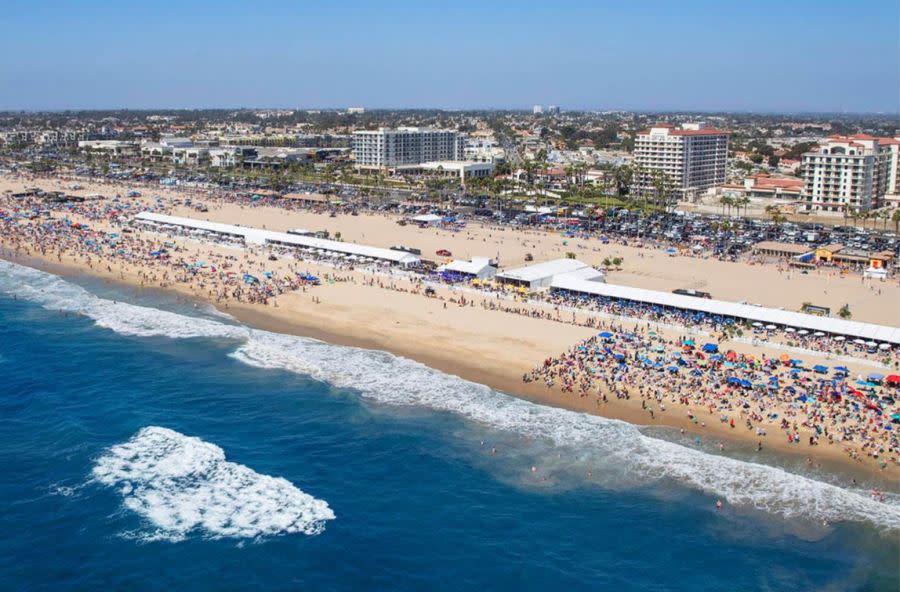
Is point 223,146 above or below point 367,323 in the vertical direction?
above

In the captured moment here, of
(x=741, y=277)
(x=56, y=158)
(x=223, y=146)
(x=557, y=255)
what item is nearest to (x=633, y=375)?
(x=741, y=277)

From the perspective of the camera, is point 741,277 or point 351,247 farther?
point 351,247

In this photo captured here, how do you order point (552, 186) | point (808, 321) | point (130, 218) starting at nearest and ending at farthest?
point (808, 321) → point (130, 218) → point (552, 186)

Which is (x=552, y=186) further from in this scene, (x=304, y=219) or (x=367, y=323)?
(x=367, y=323)

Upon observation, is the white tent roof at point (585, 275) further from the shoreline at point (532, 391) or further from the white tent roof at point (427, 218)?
the white tent roof at point (427, 218)

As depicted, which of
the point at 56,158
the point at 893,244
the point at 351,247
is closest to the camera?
the point at 351,247

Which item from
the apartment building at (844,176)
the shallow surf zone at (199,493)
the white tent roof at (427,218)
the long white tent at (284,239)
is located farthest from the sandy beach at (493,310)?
the apartment building at (844,176)
